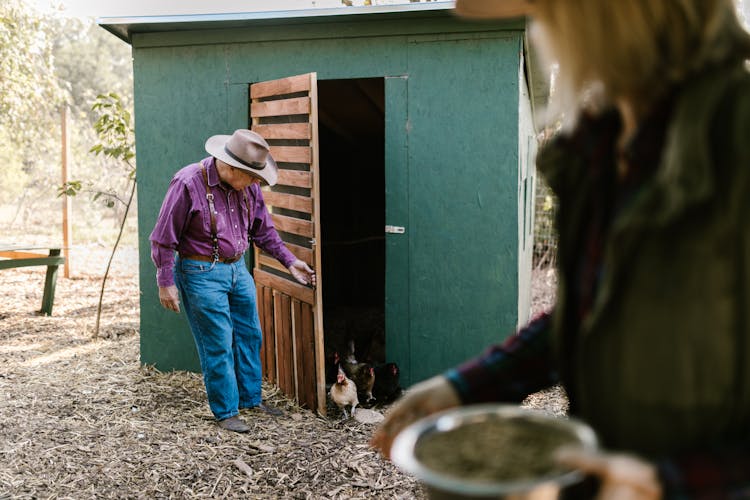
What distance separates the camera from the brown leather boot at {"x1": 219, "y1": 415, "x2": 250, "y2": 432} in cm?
536

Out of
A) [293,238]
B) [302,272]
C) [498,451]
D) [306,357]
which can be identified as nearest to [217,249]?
[302,272]

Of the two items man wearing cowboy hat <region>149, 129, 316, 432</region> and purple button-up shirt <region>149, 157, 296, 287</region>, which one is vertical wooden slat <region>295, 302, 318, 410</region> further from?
purple button-up shirt <region>149, 157, 296, 287</region>

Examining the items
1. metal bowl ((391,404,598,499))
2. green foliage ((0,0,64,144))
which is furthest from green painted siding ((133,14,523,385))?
green foliage ((0,0,64,144))

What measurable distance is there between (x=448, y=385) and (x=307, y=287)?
4.08m

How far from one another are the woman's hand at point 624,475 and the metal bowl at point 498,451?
5 centimetres

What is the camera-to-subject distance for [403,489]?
4.51m

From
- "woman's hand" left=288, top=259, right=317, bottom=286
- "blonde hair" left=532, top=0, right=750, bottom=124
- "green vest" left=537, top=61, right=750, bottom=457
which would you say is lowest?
"woman's hand" left=288, top=259, right=317, bottom=286

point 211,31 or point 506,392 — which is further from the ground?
point 211,31

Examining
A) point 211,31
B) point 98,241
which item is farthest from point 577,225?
point 98,241

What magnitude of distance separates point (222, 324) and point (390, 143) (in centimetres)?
206

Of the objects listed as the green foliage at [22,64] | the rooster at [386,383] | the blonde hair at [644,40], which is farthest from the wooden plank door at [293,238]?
the green foliage at [22,64]

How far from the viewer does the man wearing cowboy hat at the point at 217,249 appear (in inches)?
202

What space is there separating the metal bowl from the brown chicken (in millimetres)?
4455

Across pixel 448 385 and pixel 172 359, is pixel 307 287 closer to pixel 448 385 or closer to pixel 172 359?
pixel 172 359
